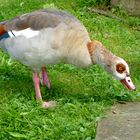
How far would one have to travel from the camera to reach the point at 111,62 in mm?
5445

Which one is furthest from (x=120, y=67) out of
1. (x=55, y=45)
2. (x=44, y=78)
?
(x=44, y=78)

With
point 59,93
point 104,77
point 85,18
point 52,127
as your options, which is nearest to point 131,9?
point 85,18

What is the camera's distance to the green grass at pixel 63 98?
4941 mm

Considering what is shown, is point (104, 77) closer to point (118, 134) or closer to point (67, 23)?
point (67, 23)

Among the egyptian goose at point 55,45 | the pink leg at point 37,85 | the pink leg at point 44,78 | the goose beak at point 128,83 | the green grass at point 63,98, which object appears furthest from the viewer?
the pink leg at point 44,78

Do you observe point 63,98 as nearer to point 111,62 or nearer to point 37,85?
point 37,85

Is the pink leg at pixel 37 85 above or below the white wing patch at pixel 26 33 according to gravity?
below

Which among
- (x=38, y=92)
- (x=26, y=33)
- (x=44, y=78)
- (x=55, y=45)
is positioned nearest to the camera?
(x=55, y=45)

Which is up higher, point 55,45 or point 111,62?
point 55,45

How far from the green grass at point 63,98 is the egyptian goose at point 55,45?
25 centimetres

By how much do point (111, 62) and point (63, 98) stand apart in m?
0.72

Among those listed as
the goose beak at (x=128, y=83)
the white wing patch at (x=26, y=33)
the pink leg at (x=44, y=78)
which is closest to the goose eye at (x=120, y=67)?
the goose beak at (x=128, y=83)

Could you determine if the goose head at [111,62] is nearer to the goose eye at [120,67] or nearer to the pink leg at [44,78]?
the goose eye at [120,67]

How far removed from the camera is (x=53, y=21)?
217 inches
